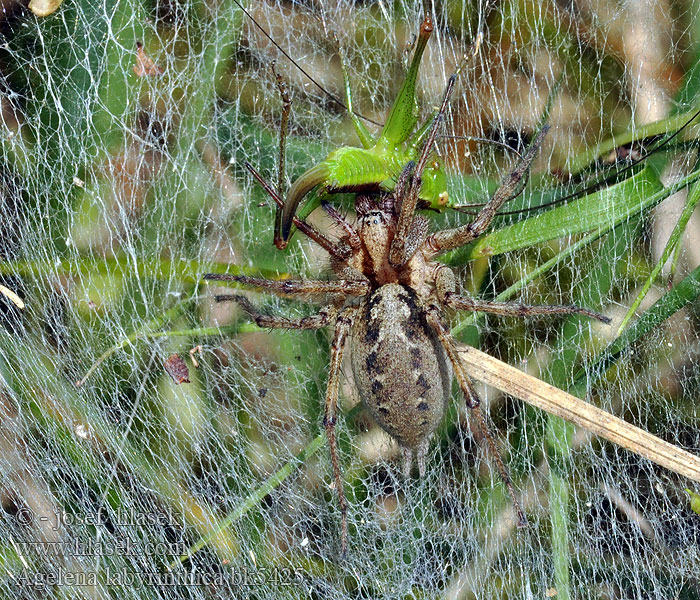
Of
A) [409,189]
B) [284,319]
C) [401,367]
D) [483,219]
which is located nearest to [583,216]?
[483,219]

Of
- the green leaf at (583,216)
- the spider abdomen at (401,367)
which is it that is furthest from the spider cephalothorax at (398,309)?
the green leaf at (583,216)

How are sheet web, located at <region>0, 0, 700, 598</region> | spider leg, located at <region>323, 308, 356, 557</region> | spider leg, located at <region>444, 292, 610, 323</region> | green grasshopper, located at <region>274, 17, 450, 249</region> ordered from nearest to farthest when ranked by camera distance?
green grasshopper, located at <region>274, 17, 450, 249</region> → spider leg, located at <region>444, 292, 610, 323</region> → spider leg, located at <region>323, 308, 356, 557</region> → sheet web, located at <region>0, 0, 700, 598</region>

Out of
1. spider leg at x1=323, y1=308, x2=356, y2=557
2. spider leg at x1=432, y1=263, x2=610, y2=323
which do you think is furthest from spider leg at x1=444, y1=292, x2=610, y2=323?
spider leg at x1=323, y1=308, x2=356, y2=557

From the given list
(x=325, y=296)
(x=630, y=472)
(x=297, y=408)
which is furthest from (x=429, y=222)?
(x=630, y=472)

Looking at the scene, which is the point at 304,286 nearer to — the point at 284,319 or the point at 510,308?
the point at 284,319

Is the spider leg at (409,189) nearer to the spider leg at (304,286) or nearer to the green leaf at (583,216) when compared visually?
the spider leg at (304,286)

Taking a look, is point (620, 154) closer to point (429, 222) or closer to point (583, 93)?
point (583, 93)

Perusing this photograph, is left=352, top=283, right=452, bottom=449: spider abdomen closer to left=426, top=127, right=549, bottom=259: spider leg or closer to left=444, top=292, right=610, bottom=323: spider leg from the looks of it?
left=444, top=292, right=610, bottom=323: spider leg
